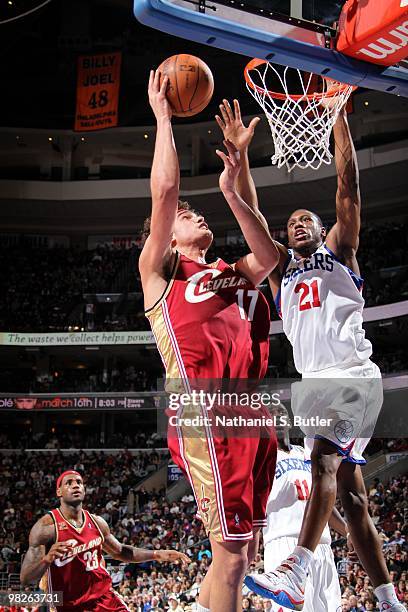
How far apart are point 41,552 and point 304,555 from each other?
277 centimetres

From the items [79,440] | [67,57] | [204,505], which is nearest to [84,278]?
[79,440]

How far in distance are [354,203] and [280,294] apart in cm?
80

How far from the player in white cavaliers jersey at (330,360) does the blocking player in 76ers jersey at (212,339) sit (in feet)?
1.45

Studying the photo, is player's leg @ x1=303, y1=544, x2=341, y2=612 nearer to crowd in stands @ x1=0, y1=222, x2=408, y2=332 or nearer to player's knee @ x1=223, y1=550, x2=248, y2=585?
player's knee @ x1=223, y1=550, x2=248, y2=585

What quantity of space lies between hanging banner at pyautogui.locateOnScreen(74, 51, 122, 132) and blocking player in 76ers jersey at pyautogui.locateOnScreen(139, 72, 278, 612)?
64.5 ft

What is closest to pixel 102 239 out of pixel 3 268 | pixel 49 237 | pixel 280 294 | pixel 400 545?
pixel 49 237

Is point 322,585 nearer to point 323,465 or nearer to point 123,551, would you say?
point 323,465

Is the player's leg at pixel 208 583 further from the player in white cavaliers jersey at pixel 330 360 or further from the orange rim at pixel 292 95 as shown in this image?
the orange rim at pixel 292 95

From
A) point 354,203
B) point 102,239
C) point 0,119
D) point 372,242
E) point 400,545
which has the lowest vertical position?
point 400,545

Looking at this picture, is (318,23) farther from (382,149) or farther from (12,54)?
(12,54)

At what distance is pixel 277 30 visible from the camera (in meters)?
4.46

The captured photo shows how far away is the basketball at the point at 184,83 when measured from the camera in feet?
13.5

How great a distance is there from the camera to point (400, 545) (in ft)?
41.4

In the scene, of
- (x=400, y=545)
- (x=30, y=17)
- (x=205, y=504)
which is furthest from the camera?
(x=30, y=17)
